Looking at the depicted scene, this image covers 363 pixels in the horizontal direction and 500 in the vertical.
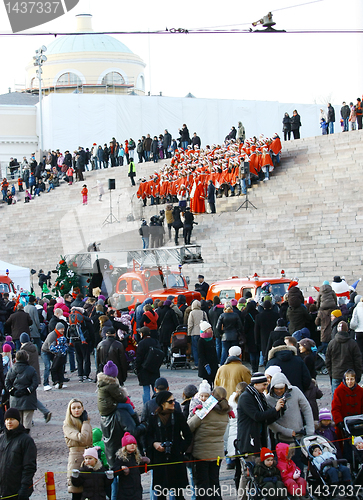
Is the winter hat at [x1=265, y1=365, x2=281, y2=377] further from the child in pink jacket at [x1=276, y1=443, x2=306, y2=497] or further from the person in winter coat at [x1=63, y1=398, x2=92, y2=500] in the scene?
the person in winter coat at [x1=63, y1=398, x2=92, y2=500]

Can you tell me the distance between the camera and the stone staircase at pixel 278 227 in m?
23.0

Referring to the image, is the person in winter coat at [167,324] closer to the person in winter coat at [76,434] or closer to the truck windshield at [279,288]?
the truck windshield at [279,288]

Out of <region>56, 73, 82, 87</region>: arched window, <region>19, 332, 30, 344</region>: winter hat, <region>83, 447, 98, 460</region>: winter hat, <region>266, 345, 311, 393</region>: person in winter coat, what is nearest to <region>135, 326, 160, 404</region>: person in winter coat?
<region>19, 332, 30, 344</region>: winter hat

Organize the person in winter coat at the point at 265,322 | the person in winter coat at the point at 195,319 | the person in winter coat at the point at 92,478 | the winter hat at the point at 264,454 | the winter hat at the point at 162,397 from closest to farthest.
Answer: the person in winter coat at the point at 92,478 < the winter hat at the point at 264,454 < the winter hat at the point at 162,397 < the person in winter coat at the point at 265,322 < the person in winter coat at the point at 195,319

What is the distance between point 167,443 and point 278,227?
18.5 metres

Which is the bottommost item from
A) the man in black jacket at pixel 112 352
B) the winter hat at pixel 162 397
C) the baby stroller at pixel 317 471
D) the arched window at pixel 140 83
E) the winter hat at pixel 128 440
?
the baby stroller at pixel 317 471

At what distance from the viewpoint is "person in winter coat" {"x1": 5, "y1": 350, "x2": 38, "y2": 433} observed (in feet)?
31.9

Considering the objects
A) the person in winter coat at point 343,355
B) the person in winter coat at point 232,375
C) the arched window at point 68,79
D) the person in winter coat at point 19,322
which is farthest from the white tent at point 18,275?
the arched window at point 68,79

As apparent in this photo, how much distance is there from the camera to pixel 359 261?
21.9 meters

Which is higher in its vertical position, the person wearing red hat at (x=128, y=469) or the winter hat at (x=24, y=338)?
the winter hat at (x=24, y=338)

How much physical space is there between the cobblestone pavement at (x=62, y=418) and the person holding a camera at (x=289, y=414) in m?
0.89

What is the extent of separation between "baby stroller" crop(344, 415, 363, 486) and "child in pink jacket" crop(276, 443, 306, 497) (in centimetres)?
79

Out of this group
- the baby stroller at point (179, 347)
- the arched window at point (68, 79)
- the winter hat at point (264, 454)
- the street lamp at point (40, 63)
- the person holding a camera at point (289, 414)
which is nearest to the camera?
the winter hat at point (264, 454)

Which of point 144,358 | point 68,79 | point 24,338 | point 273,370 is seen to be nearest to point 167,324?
point 144,358
